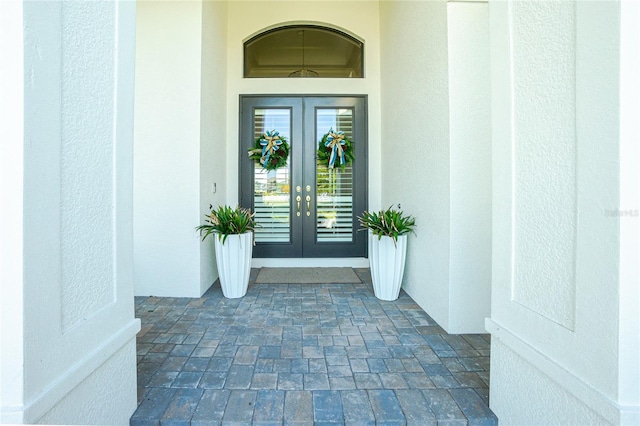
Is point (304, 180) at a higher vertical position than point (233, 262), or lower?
higher

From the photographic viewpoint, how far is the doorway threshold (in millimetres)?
4219

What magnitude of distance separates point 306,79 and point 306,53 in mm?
515

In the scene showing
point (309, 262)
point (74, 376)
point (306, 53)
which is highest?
point (306, 53)

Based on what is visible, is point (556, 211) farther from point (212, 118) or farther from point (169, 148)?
point (212, 118)

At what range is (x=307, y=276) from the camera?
377 centimetres

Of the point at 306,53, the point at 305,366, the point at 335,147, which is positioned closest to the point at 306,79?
the point at 306,53

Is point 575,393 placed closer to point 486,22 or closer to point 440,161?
point 440,161

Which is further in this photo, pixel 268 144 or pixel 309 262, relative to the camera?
pixel 309 262

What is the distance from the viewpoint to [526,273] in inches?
48.2

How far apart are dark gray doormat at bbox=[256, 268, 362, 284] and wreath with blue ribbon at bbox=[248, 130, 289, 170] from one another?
1.41m
